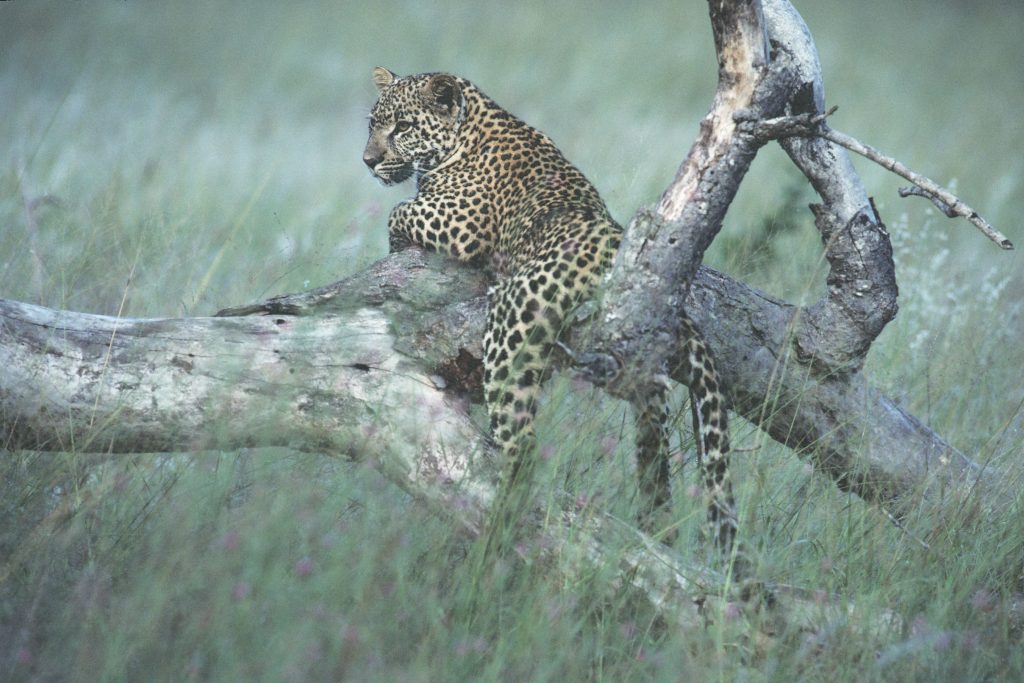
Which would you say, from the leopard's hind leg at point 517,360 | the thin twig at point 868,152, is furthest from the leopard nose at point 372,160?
the thin twig at point 868,152

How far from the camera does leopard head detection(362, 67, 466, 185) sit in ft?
22.2

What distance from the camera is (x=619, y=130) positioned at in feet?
41.3

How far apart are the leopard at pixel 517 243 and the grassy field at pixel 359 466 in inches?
7.9

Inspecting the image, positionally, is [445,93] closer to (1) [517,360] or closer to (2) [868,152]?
(1) [517,360]

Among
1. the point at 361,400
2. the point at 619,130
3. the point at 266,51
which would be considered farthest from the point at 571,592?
the point at 266,51

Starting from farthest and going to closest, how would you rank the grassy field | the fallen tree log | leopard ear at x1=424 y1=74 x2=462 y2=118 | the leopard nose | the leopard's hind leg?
the leopard nose, leopard ear at x1=424 y1=74 x2=462 y2=118, the leopard's hind leg, the fallen tree log, the grassy field

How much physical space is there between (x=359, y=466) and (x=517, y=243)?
5.01 feet

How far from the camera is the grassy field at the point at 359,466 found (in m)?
3.40

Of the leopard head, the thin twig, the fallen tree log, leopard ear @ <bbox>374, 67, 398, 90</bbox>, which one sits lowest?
the fallen tree log

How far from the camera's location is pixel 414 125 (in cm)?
687

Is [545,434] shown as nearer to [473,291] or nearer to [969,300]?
[473,291]

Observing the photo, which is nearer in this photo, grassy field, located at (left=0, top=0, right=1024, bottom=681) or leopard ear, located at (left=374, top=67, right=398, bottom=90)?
grassy field, located at (left=0, top=0, right=1024, bottom=681)

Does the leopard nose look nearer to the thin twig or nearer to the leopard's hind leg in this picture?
the leopard's hind leg

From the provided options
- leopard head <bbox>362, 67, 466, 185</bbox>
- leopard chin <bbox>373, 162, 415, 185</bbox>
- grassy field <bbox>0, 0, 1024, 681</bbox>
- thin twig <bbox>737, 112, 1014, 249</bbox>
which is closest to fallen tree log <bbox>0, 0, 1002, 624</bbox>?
thin twig <bbox>737, 112, 1014, 249</bbox>
